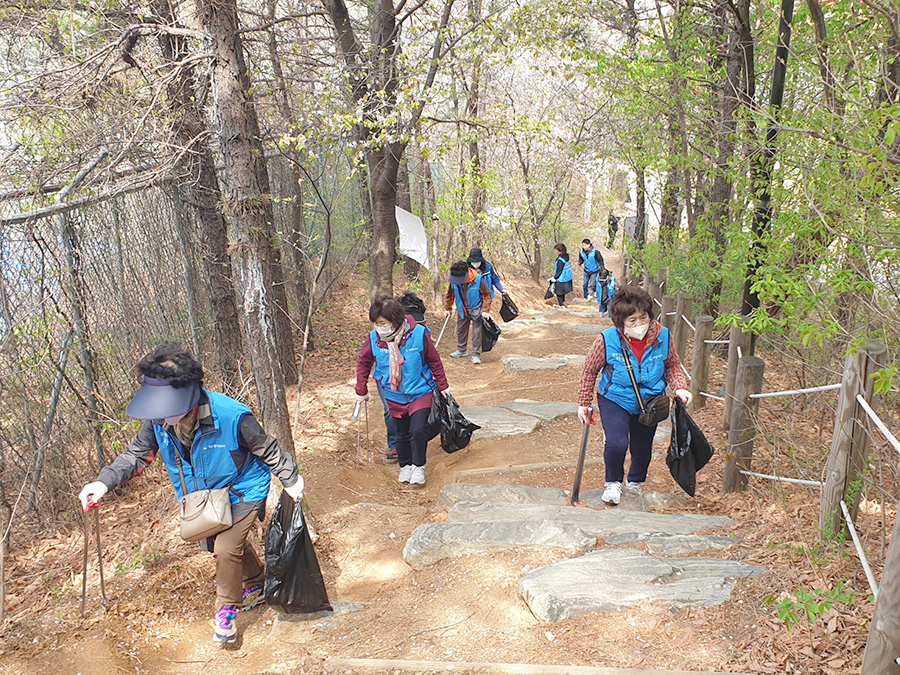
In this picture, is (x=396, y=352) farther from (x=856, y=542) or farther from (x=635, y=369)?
A: (x=856, y=542)

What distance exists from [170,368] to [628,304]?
282 cm

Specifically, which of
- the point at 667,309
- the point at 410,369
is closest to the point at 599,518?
the point at 410,369

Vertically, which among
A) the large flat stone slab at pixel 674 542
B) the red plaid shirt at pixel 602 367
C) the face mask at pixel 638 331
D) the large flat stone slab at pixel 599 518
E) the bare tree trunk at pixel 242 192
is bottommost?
the large flat stone slab at pixel 599 518

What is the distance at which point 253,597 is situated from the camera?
13.0ft

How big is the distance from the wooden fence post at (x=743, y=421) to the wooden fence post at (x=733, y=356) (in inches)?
35.3

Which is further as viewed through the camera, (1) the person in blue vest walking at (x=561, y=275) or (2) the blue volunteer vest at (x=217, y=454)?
(1) the person in blue vest walking at (x=561, y=275)

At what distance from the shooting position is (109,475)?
11.0 feet

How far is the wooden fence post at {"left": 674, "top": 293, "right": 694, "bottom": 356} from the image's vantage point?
26.0 ft

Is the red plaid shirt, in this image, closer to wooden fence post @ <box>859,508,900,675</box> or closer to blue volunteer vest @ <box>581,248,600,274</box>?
wooden fence post @ <box>859,508,900,675</box>

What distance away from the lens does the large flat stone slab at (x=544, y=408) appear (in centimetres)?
730

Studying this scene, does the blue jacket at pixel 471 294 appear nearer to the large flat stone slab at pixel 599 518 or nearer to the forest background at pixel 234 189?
the forest background at pixel 234 189

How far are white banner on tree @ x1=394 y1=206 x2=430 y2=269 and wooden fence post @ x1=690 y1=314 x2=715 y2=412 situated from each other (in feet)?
14.9

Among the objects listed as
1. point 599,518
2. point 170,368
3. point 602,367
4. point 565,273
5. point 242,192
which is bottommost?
point 599,518

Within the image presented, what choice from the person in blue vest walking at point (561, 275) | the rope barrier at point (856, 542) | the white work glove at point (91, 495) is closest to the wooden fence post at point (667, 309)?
the rope barrier at point (856, 542)
